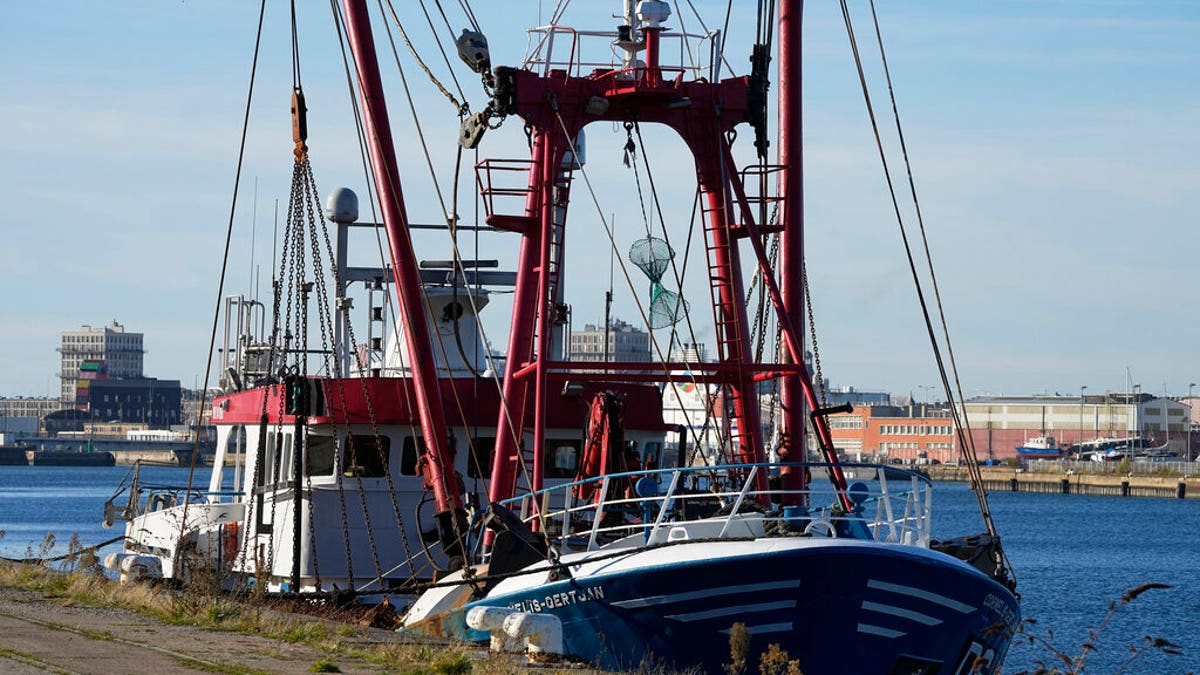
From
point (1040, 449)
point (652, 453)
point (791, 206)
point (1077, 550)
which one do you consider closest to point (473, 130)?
point (791, 206)

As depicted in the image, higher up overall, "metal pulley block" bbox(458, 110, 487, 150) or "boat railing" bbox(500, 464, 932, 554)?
"metal pulley block" bbox(458, 110, 487, 150)

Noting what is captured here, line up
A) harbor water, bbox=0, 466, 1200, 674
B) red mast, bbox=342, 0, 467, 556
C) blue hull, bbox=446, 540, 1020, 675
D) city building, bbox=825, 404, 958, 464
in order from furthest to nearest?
1. city building, bbox=825, 404, 958, 464
2. harbor water, bbox=0, 466, 1200, 674
3. red mast, bbox=342, 0, 467, 556
4. blue hull, bbox=446, 540, 1020, 675

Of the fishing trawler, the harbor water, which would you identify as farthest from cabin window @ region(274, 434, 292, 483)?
the harbor water

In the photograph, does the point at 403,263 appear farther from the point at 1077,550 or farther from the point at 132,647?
the point at 1077,550

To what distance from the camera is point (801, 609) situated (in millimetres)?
15484

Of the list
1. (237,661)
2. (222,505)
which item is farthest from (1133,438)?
(237,661)

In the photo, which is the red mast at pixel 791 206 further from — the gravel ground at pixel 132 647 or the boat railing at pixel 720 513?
the gravel ground at pixel 132 647

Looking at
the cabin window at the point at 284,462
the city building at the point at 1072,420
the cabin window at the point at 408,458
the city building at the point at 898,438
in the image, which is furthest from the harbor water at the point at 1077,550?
the city building at the point at 898,438

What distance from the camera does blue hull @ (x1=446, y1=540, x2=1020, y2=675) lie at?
50.6ft

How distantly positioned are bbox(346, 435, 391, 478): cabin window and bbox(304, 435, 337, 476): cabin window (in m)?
0.33

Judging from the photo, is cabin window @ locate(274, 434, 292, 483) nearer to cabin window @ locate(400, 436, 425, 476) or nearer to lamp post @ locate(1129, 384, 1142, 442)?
cabin window @ locate(400, 436, 425, 476)

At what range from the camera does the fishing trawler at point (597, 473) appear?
619 inches

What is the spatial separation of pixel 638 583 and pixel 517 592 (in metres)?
1.75

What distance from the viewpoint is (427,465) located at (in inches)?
877
